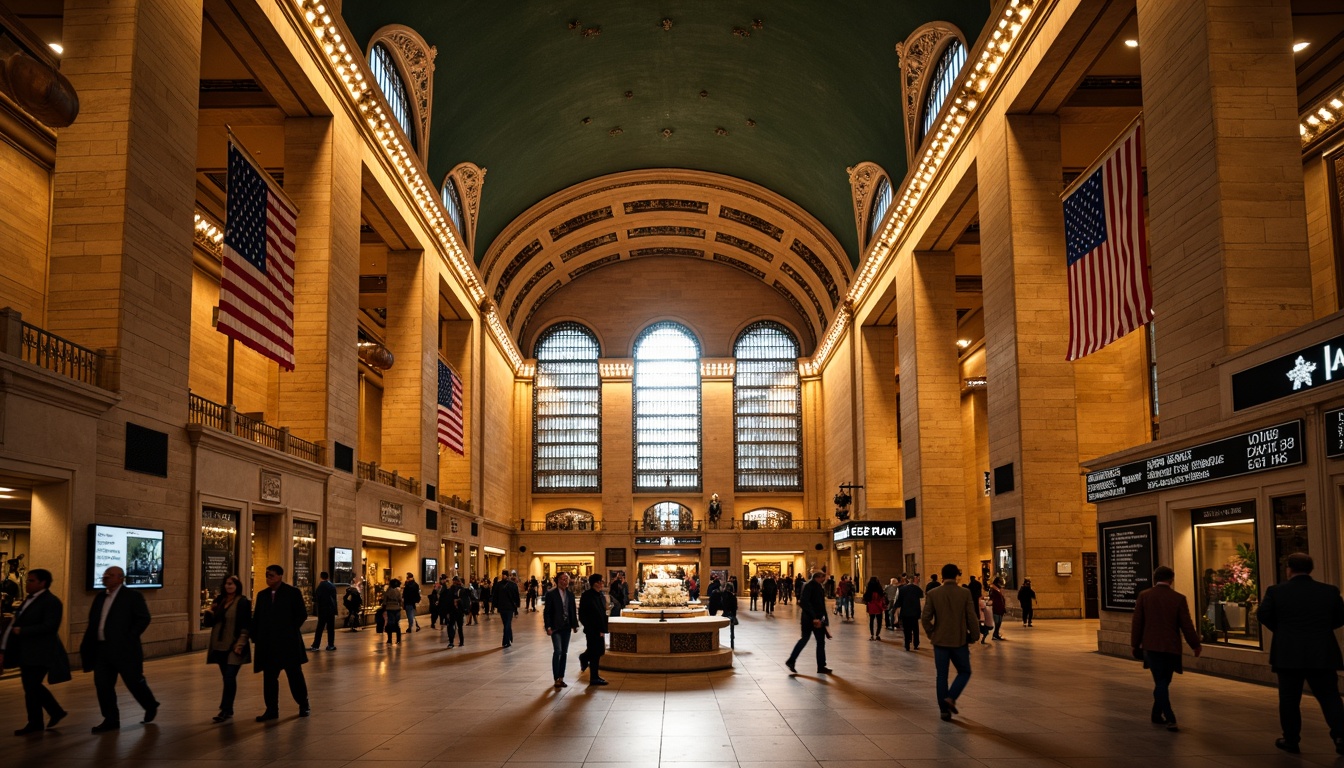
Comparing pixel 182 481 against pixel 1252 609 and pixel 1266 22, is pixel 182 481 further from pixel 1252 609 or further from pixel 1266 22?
pixel 1266 22

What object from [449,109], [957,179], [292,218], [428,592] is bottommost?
[428,592]

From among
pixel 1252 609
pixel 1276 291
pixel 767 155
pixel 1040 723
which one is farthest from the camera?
pixel 767 155

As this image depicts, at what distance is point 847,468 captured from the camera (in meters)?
41.7

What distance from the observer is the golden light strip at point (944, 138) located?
2041 centimetres

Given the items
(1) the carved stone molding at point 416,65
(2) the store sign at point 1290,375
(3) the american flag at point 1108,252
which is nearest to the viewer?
(2) the store sign at point 1290,375

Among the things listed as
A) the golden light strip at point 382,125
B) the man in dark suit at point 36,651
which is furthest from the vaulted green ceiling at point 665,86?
the man in dark suit at point 36,651

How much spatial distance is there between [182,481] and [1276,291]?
1512cm

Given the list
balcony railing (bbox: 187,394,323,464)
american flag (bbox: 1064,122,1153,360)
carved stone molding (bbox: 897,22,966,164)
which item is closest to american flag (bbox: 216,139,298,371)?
balcony railing (bbox: 187,394,323,464)

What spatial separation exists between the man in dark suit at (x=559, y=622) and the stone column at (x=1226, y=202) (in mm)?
7944

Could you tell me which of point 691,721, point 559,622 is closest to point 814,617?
point 559,622

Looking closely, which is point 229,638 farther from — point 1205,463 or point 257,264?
point 1205,463

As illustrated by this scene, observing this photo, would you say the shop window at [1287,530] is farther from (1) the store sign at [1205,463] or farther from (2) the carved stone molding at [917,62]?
(2) the carved stone molding at [917,62]

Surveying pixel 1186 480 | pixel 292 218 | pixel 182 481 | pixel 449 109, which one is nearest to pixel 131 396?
pixel 182 481

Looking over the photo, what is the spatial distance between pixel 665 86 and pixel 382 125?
1360 centimetres
